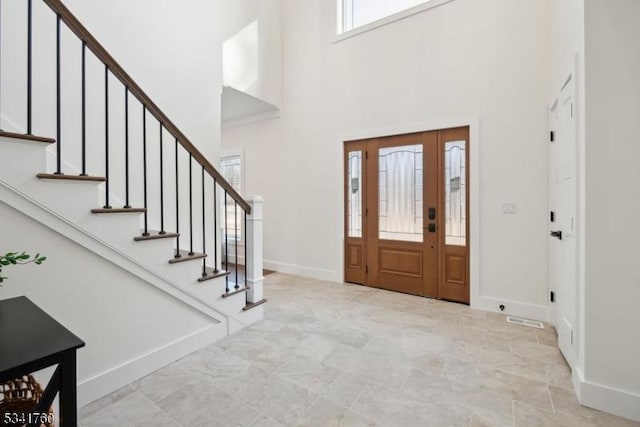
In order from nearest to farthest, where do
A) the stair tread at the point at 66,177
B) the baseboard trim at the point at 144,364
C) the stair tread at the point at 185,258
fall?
the stair tread at the point at 66,177
the baseboard trim at the point at 144,364
the stair tread at the point at 185,258

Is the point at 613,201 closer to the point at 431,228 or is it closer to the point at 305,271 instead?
the point at 431,228

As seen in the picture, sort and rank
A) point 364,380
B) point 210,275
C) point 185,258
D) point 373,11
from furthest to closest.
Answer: point 373,11 → point 210,275 → point 185,258 → point 364,380

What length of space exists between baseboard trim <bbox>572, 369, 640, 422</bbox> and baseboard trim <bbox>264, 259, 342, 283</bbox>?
10.2 ft

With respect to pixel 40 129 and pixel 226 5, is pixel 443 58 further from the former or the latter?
pixel 40 129

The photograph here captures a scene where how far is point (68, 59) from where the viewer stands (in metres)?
2.73

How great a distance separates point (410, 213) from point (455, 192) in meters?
0.62

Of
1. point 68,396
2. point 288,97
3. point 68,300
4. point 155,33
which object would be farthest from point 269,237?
point 68,396

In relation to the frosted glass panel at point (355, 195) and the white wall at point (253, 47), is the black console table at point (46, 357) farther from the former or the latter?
the white wall at point (253, 47)

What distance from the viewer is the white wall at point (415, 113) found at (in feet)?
11.0

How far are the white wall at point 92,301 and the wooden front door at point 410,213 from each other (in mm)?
2796

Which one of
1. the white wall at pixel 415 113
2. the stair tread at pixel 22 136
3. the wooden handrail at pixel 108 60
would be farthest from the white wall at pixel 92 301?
the white wall at pixel 415 113

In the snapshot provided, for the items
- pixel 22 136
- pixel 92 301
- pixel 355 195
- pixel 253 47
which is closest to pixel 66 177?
pixel 22 136

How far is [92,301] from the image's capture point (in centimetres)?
196

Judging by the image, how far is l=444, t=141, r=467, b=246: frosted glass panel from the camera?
376 centimetres
